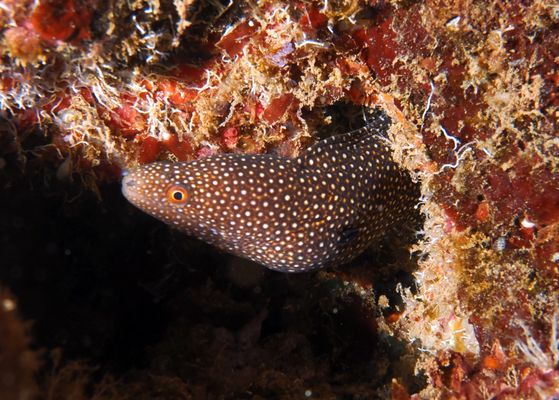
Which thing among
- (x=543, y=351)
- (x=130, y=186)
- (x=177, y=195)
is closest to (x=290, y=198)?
(x=177, y=195)

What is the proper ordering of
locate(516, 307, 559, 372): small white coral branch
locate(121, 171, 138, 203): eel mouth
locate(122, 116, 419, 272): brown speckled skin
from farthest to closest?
locate(122, 116, 419, 272): brown speckled skin
locate(121, 171, 138, 203): eel mouth
locate(516, 307, 559, 372): small white coral branch

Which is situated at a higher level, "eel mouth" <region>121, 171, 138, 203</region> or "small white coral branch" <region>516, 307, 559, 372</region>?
"small white coral branch" <region>516, 307, 559, 372</region>

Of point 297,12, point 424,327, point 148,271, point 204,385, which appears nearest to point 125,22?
point 297,12

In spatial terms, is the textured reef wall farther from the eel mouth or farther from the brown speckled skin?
the eel mouth

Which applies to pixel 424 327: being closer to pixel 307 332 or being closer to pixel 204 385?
pixel 307 332

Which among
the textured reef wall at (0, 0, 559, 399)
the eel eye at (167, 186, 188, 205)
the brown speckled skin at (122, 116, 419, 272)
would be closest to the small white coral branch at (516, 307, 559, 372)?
the textured reef wall at (0, 0, 559, 399)

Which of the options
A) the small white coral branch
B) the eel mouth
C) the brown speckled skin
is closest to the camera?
the small white coral branch
